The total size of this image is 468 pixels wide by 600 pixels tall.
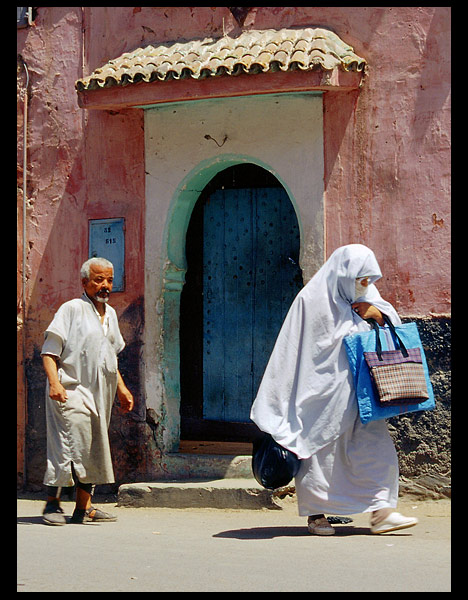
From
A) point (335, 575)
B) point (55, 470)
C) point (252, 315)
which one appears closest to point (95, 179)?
point (252, 315)

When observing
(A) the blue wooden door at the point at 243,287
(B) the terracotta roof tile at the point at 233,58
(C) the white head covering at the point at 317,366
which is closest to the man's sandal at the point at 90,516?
(C) the white head covering at the point at 317,366

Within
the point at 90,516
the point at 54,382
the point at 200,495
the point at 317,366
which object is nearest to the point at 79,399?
the point at 54,382

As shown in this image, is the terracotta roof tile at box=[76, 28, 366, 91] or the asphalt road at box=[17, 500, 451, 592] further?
the terracotta roof tile at box=[76, 28, 366, 91]

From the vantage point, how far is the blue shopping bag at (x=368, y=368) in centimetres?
680

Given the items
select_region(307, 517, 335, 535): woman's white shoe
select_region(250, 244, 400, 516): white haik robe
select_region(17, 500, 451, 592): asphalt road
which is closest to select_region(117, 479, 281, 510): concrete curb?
select_region(17, 500, 451, 592): asphalt road

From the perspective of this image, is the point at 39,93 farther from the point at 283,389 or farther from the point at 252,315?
the point at 283,389

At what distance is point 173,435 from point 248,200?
222 cm

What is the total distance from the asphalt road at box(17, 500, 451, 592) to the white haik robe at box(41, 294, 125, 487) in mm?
419

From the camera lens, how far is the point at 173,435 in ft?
32.0

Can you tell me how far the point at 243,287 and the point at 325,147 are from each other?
1.71 metres

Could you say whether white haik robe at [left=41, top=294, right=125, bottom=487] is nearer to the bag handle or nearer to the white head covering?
the white head covering

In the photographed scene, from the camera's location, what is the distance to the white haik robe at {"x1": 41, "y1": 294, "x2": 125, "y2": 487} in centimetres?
768

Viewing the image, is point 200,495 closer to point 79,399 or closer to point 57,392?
point 79,399

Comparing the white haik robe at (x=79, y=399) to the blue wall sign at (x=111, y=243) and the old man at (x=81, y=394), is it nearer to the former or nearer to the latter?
the old man at (x=81, y=394)
